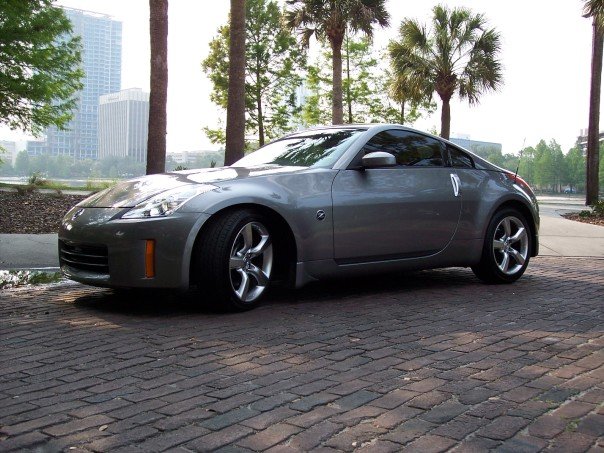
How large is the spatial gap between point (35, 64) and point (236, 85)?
7.89m

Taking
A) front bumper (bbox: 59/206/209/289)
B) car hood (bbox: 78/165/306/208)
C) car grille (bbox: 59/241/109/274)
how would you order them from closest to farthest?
front bumper (bbox: 59/206/209/289) → car grille (bbox: 59/241/109/274) → car hood (bbox: 78/165/306/208)

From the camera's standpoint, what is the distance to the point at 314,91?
4938cm

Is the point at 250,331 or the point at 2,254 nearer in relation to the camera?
the point at 250,331

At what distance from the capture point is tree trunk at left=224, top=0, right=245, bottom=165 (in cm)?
1298

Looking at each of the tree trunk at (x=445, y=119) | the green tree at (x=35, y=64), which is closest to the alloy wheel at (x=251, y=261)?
the green tree at (x=35, y=64)

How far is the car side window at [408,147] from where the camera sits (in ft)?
20.4

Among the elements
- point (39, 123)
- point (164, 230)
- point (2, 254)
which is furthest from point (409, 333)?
point (39, 123)

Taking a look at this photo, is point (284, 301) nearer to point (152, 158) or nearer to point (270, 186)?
point (270, 186)

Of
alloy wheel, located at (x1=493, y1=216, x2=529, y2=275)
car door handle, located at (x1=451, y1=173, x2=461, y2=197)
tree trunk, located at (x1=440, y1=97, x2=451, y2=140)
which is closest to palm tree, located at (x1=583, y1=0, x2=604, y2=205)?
tree trunk, located at (x1=440, y1=97, x2=451, y2=140)

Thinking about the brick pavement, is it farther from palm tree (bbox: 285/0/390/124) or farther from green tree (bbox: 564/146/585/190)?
green tree (bbox: 564/146/585/190)

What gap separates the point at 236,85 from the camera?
1312 centimetres

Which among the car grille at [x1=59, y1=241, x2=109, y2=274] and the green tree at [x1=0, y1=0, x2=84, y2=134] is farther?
the green tree at [x1=0, y1=0, x2=84, y2=134]

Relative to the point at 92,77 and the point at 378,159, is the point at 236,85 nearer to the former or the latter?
the point at 378,159

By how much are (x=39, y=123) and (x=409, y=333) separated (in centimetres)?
1847
